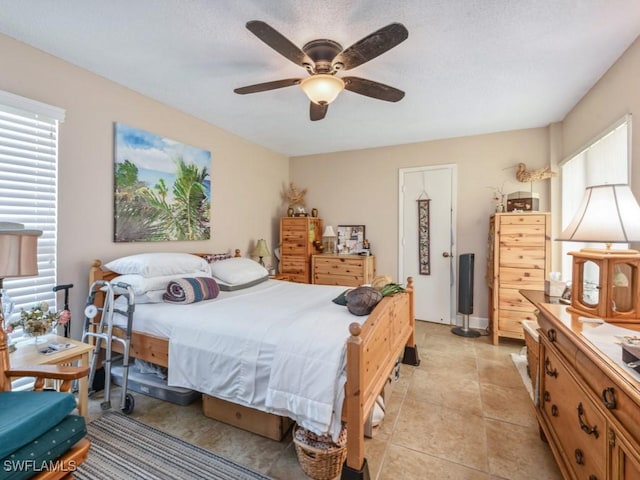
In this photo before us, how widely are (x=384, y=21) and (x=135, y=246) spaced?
108 inches

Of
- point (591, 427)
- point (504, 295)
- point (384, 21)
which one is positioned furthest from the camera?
point (504, 295)

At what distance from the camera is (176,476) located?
159cm

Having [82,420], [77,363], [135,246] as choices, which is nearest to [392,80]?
[135,246]

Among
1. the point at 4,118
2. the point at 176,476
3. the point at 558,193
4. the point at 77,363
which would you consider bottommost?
the point at 176,476

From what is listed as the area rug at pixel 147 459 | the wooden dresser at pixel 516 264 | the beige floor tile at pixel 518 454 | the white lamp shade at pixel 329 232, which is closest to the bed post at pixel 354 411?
the area rug at pixel 147 459

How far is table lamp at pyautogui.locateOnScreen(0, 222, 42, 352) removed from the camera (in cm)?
132

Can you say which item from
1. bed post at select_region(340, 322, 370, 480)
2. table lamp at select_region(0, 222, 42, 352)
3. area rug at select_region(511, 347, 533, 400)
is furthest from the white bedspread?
area rug at select_region(511, 347, 533, 400)

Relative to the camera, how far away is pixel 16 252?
4.47ft

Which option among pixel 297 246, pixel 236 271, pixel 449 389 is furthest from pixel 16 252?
pixel 297 246

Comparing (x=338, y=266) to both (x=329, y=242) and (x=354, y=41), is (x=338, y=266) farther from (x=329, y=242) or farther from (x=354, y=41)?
(x=354, y=41)

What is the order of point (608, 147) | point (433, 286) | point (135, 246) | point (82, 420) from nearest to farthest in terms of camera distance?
point (82, 420)
point (608, 147)
point (135, 246)
point (433, 286)

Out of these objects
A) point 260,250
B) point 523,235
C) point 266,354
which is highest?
point 523,235

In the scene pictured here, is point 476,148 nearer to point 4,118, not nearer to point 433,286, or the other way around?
point 433,286

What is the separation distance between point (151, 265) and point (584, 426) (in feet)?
9.11
